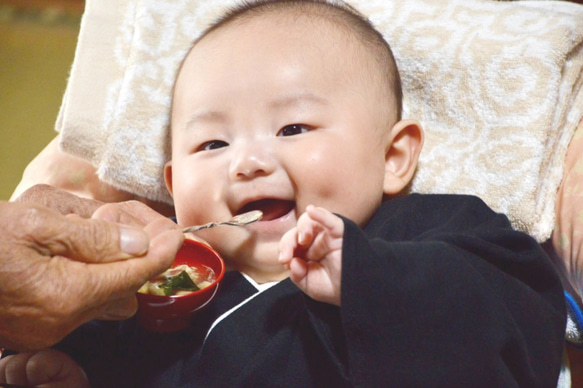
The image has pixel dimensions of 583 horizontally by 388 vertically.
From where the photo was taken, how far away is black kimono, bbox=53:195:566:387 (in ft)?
2.94

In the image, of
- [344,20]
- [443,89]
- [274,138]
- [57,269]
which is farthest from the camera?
[443,89]

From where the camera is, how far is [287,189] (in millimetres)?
1143

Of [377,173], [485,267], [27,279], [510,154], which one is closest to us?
[27,279]

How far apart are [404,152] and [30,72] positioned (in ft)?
8.42

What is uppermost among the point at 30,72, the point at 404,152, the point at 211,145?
the point at 211,145

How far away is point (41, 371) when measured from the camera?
113 cm

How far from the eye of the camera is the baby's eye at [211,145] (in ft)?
4.13

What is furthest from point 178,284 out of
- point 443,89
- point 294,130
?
point 443,89

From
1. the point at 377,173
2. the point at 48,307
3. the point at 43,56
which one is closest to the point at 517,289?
the point at 377,173

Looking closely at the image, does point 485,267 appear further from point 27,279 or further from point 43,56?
point 43,56

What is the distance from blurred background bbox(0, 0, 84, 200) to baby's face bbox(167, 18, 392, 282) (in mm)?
1792

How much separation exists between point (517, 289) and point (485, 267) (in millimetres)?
75

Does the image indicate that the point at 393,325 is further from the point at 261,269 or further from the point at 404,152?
the point at 404,152

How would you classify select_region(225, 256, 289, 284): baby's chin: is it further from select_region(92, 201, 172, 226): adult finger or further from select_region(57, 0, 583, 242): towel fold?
select_region(57, 0, 583, 242): towel fold
